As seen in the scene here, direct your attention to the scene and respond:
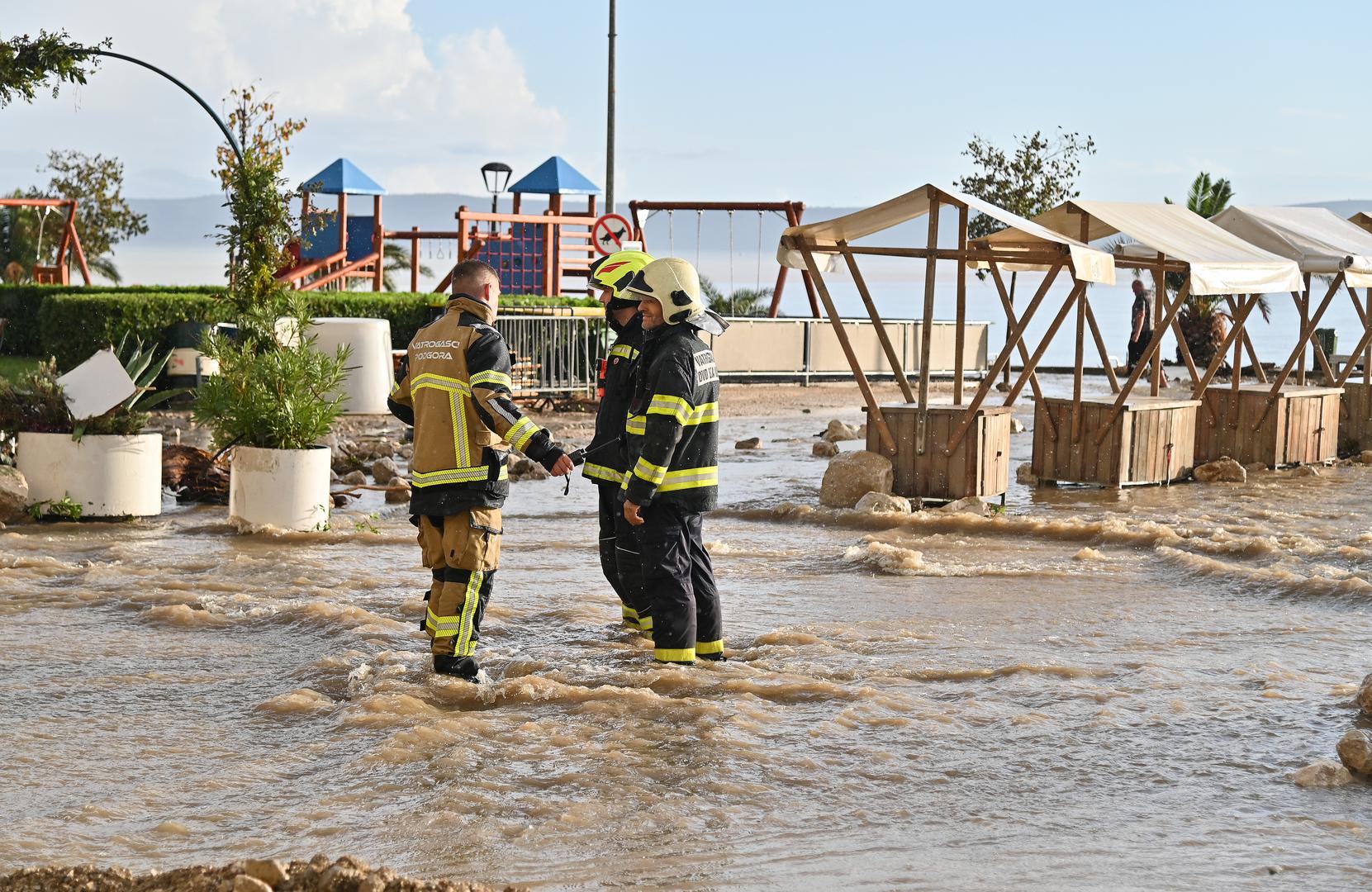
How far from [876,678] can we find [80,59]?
51.5 feet

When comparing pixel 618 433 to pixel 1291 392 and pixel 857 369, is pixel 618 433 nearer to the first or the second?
pixel 857 369

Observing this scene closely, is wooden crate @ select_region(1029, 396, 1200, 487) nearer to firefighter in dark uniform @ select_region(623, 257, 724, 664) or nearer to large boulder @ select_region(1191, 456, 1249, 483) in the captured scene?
large boulder @ select_region(1191, 456, 1249, 483)

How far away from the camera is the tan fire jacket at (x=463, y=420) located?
6.86 meters

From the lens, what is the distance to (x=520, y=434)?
267 inches

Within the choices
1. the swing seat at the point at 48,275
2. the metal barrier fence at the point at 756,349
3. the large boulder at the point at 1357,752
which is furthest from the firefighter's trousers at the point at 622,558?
the swing seat at the point at 48,275

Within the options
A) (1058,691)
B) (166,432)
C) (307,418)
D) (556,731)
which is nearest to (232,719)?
(556,731)

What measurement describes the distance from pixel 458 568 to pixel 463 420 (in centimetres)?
67

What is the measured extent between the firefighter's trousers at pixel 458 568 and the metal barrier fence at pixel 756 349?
50.5 feet

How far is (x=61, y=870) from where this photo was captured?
4414mm

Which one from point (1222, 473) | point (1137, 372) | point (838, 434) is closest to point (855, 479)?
point (1137, 372)

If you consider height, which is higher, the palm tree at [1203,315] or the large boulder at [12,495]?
the palm tree at [1203,315]

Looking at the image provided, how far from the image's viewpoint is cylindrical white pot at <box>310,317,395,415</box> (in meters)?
20.9

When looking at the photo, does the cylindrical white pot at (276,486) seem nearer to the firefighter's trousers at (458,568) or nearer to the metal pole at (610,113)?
the firefighter's trousers at (458,568)

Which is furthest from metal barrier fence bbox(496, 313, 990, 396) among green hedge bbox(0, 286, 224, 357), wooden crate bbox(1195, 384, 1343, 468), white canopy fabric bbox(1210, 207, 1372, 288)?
green hedge bbox(0, 286, 224, 357)
